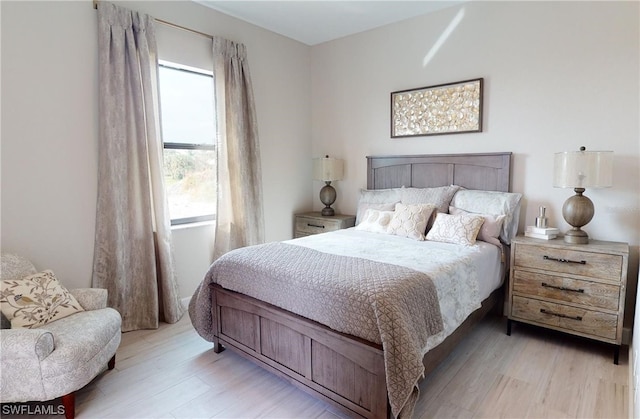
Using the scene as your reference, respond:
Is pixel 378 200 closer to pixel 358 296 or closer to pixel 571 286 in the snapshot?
pixel 571 286

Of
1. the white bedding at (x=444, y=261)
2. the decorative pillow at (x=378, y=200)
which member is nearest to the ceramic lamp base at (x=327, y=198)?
the decorative pillow at (x=378, y=200)

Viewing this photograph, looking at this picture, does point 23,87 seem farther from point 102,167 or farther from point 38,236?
point 38,236

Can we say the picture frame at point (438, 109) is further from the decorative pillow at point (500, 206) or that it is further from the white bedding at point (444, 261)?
the white bedding at point (444, 261)

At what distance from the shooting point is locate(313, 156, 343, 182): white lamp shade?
4.07 m

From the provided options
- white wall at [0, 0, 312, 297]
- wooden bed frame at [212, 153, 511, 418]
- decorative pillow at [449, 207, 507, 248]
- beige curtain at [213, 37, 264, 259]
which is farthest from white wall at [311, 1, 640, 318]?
white wall at [0, 0, 312, 297]

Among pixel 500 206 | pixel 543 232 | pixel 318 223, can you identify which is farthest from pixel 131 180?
pixel 543 232

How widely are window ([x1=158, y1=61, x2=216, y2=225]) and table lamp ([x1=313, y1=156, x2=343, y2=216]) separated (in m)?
1.17

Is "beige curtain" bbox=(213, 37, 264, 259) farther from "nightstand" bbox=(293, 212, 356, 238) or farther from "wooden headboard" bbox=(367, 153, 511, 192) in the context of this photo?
"wooden headboard" bbox=(367, 153, 511, 192)

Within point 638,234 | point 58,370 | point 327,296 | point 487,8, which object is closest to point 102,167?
point 58,370

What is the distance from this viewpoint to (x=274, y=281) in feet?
6.96

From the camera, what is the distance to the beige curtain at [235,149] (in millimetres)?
3432

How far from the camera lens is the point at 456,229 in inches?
110

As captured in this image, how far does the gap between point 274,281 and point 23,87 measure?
6.79ft

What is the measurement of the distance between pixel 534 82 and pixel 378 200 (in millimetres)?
1653
